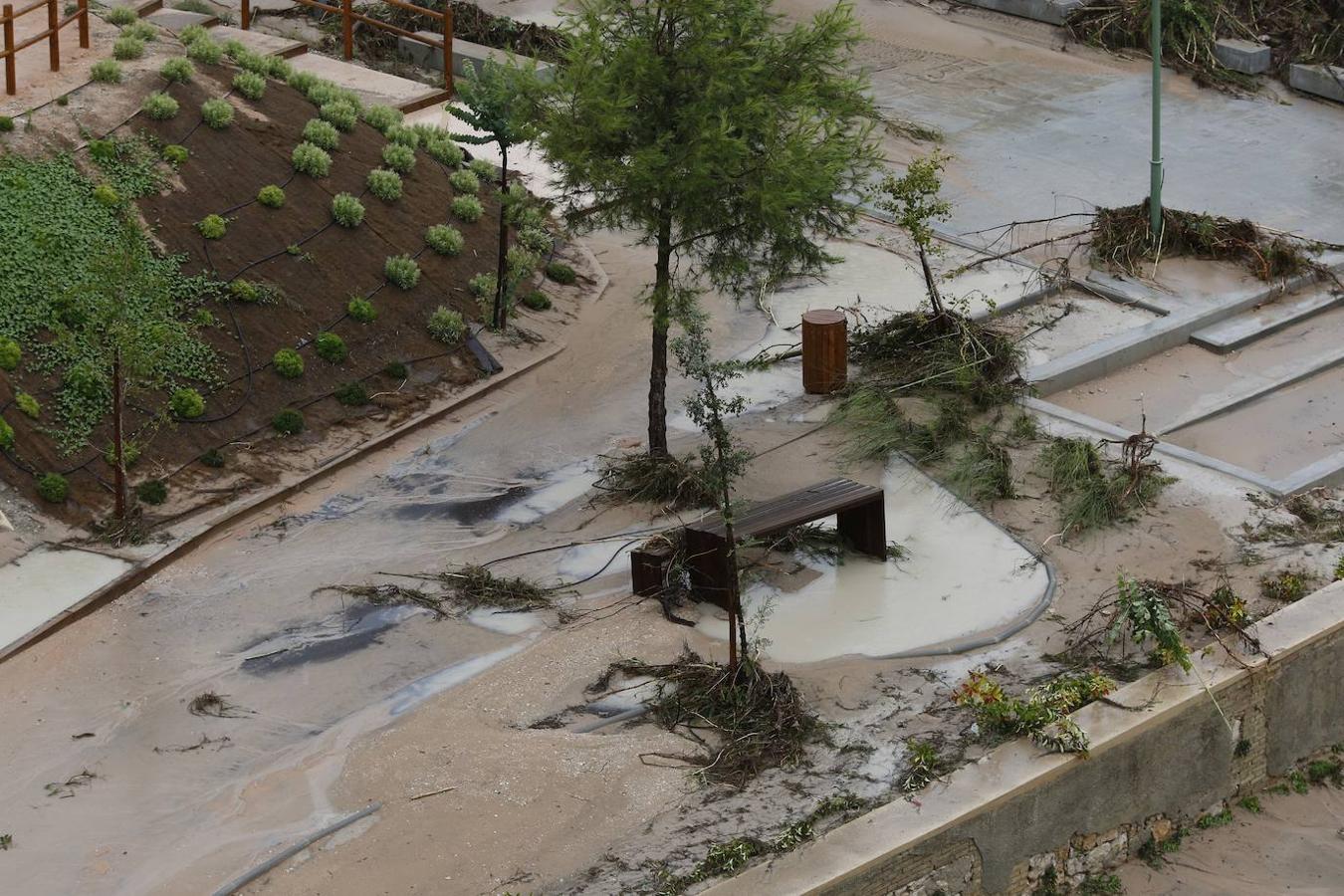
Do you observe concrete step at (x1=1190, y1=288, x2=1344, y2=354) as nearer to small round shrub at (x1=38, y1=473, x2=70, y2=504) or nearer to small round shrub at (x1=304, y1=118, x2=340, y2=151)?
small round shrub at (x1=304, y1=118, x2=340, y2=151)

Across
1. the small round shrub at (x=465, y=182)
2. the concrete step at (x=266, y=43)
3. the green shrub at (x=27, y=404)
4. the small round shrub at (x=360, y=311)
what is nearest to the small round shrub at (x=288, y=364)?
the small round shrub at (x=360, y=311)

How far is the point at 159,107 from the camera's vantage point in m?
17.6

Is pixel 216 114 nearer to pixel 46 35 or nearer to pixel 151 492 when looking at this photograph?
pixel 46 35

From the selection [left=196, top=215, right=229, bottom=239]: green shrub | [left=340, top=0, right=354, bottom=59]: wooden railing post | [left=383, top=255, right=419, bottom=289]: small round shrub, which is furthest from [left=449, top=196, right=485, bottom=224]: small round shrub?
[left=340, top=0, right=354, bottom=59]: wooden railing post

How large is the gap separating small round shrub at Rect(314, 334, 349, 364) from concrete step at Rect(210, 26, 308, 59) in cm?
649

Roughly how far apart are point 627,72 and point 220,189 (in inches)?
215

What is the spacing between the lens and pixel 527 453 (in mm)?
15383

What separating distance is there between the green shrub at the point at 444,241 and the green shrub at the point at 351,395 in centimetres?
239

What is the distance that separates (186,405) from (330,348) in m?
1.61

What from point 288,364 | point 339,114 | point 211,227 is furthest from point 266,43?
point 288,364

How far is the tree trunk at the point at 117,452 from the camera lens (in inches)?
531

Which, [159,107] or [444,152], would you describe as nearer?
[159,107]

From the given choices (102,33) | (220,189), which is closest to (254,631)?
(220,189)

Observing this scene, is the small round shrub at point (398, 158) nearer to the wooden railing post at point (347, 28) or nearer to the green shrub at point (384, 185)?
the green shrub at point (384, 185)
